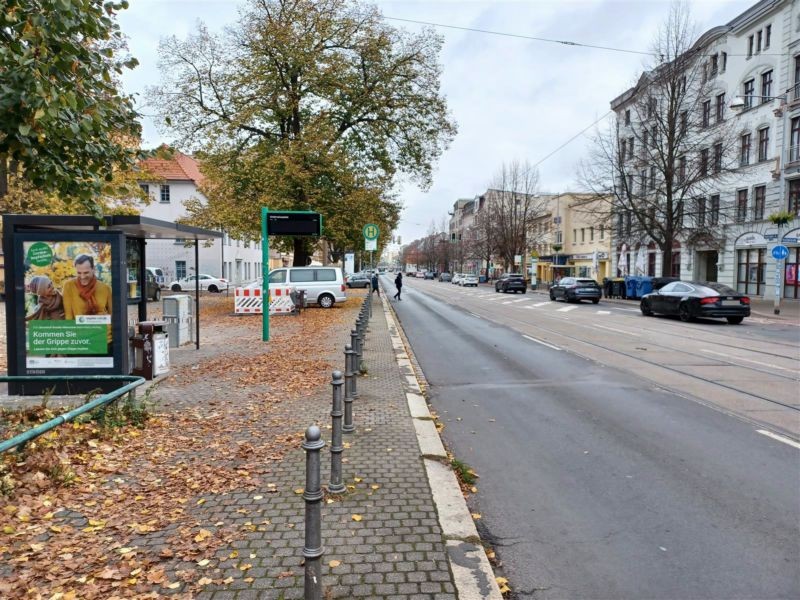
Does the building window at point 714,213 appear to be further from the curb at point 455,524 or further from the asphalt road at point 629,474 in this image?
the curb at point 455,524

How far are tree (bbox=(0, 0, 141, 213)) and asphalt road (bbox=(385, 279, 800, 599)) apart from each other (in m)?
4.89

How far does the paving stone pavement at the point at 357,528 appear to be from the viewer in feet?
10.4

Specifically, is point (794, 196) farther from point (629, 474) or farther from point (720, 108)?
point (629, 474)

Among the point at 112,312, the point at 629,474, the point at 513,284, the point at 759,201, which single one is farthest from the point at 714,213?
the point at 112,312

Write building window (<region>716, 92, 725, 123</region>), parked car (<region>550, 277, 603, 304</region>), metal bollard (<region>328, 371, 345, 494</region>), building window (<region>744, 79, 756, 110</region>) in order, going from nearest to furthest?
metal bollard (<region>328, 371, 345, 494</region>) → parked car (<region>550, 277, 603, 304</region>) → building window (<region>744, 79, 756, 110</region>) → building window (<region>716, 92, 725, 123</region>)

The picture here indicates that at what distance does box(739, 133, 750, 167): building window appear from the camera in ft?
113

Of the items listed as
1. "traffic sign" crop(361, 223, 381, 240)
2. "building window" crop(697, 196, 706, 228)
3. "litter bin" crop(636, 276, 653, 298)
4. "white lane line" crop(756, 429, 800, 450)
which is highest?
"building window" crop(697, 196, 706, 228)

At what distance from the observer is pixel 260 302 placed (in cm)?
2123

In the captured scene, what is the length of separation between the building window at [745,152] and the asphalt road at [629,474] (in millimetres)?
29121

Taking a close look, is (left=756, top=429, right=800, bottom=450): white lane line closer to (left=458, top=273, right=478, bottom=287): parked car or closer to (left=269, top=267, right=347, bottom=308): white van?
(left=269, top=267, right=347, bottom=308): white van

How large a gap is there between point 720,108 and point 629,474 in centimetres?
3873

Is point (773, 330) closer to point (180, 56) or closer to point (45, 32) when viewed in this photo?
point (45, 32)

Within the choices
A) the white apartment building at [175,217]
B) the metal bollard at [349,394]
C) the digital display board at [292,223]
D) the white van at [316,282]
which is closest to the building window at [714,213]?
the white van at [316,282]

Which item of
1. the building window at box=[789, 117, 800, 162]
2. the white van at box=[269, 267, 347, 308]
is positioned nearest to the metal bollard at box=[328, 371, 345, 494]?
the white van at box=[269, 267, 347, 308]
